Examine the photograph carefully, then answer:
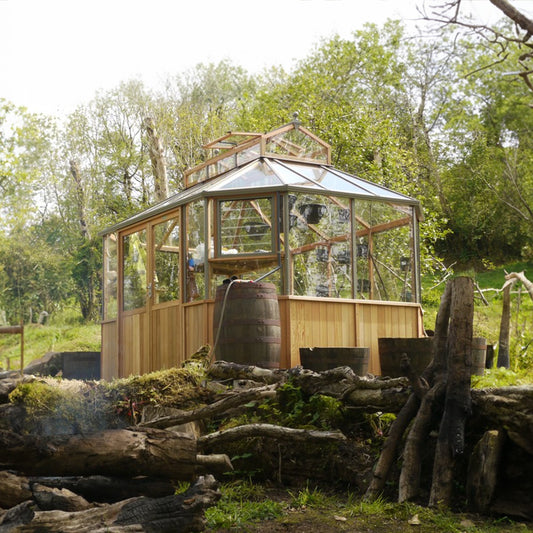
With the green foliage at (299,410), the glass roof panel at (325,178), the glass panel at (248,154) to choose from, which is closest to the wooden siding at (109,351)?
the glass panel at (248,154)

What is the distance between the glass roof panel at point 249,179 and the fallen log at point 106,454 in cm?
575

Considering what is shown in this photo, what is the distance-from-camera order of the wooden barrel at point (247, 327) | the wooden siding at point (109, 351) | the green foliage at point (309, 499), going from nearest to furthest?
the green foliage at point (309, 499)
the wooden barrel at point (247, 327)
the wooden siding at point (109, 351)

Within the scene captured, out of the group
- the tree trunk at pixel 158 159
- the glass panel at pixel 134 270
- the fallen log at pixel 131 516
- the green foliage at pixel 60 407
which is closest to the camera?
the fallen log at pixel 131 516

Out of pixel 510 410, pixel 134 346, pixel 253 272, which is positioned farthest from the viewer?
pixel 134 346

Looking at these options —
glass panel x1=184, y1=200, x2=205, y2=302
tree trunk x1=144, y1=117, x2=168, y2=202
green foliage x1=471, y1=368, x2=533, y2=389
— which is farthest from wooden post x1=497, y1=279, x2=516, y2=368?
tree trunk x1=144, y1=117, x2=168, y2=202

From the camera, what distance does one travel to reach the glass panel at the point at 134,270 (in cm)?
1144

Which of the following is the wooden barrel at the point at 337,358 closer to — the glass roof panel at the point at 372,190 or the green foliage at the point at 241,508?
the green foliage at the point at 241,508

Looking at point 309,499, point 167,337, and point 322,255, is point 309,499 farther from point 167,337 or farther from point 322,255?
point 167,337

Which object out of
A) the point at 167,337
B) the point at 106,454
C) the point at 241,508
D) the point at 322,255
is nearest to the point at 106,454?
the point at 106,454

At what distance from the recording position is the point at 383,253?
10.6 metres

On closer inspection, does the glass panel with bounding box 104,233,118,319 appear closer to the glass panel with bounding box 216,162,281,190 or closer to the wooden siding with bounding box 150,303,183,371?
the wooden siding with bounding box 150,303,183,371

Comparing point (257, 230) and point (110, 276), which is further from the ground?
point (257, 230)

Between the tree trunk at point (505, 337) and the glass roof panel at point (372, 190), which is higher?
the glass roof panel at point (372, 190)

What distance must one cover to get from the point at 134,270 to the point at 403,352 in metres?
5.22
